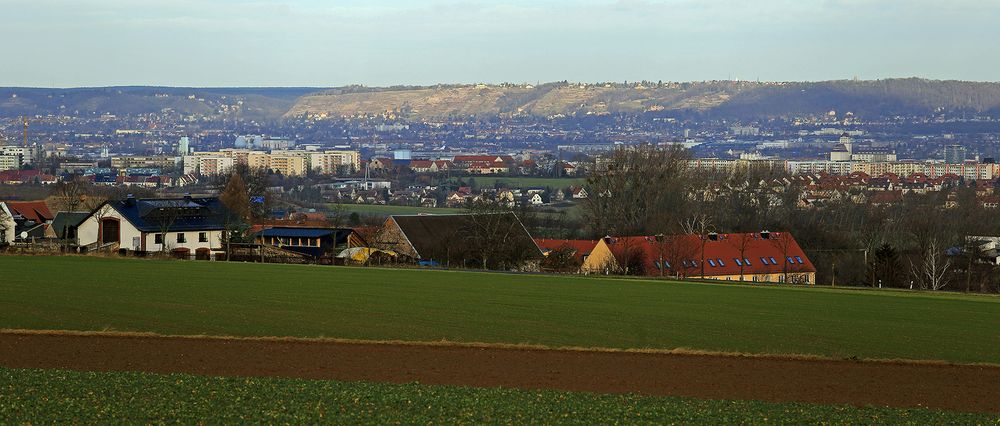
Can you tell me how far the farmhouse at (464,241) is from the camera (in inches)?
2422

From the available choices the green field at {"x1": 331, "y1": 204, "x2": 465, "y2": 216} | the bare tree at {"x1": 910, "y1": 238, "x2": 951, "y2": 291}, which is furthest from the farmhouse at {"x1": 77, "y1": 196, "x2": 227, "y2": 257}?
the green field at {"x1": 331, "y1": 204, "x2": 465, "y2": 216}

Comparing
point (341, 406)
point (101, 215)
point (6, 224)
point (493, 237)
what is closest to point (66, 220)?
point (6, 224)

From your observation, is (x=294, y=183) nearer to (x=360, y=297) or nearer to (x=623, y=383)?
(x=360, y=297)

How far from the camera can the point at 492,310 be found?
110ft

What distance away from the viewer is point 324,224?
76938mm

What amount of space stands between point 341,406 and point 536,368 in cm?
603

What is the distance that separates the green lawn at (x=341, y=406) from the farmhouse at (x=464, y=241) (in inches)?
1599

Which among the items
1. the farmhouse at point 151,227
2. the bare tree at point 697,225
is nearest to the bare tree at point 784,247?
the bare tree at point 697,225

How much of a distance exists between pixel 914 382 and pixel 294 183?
14447cm

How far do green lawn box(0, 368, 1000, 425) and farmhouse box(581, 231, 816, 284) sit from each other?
1591 inches

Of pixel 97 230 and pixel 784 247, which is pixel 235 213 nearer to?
pixel 97 230

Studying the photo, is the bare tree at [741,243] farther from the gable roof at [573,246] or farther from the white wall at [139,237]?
the white wall at [139,237]

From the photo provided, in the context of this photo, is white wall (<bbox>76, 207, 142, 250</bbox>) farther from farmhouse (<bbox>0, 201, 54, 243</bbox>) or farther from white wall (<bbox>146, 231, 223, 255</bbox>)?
farmhouse (<bbox>0, 201, 54, 243</bbox>)

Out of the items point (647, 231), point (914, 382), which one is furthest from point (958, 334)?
point (647, 231)
